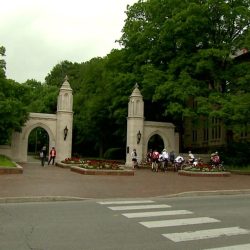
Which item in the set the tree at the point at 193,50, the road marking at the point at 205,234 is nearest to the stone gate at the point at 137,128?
the tree at the point at 193,50

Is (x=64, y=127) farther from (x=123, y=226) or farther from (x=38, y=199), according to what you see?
(x=123, y=226)

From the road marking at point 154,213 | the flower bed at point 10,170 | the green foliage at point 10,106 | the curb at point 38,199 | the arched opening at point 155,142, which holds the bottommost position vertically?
the road marking at point 154,213

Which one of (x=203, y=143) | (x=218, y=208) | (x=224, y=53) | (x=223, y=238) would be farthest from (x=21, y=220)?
(x=203, y=143)

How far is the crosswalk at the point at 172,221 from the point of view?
982 centimetres

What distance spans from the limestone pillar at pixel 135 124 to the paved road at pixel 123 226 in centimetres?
2774

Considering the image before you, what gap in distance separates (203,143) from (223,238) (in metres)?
49.6

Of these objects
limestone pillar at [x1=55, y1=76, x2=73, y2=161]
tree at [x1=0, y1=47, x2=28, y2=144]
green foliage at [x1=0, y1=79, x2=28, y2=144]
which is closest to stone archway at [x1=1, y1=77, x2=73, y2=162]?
limestone pillar at [x1=55, y1=76, x2=73, y2=161]

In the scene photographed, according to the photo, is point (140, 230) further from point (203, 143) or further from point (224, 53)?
point (203, 143)

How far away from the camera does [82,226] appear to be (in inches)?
421

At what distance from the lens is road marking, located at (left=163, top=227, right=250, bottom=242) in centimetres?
967

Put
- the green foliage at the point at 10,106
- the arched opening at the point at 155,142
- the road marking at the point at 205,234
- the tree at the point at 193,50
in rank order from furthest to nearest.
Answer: the arched opening at the point at 155,142, the tree at the point at 193,50, the green foliage at the point at 10,106, the road marking at the point at 205,234

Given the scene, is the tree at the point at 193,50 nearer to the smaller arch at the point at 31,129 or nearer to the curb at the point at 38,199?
the smaller arch at the point at 31,129

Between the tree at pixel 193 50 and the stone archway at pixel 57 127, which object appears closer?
the tree at pixel 193 50

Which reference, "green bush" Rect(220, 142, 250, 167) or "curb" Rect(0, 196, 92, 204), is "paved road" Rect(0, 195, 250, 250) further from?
"green bush" Rect(220, 142, 250, 167)
